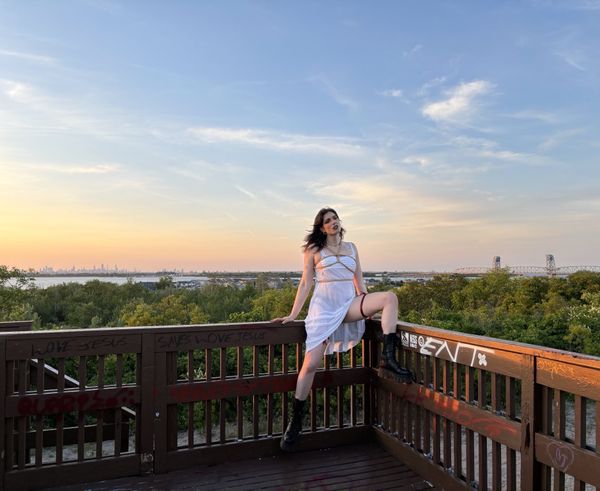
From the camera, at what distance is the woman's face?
331 cm

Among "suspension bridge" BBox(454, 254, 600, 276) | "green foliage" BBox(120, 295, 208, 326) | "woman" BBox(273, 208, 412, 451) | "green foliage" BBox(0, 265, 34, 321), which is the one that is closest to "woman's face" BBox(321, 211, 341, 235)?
"woman" BBox(273, 208, 412, 451)

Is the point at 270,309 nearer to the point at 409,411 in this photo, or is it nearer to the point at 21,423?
the point at 409,411

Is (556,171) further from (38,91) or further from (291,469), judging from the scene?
(38,91)

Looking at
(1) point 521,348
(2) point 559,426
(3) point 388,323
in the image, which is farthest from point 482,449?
(3) point 388,323

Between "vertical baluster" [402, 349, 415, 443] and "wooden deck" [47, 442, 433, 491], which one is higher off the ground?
"vertical baluster" [402, 349, 415, 443]

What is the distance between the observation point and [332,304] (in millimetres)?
3211

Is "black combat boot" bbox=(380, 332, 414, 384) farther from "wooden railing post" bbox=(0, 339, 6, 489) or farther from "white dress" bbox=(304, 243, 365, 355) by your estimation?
"wooden railing post" bbox=(0, 339, 6, 489)

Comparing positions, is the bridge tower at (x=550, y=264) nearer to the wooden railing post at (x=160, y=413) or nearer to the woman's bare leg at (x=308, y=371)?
the woman's bare leg at (x=308, y=371)

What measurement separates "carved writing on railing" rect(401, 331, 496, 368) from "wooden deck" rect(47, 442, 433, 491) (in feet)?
2.66

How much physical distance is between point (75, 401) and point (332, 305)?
1717 mm

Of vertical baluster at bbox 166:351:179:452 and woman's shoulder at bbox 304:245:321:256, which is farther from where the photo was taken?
woman's shoulder at bbox 304:245:321:256

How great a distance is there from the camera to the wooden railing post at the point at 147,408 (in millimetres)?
2854

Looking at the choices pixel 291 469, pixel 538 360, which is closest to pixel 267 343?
pixel 291 469

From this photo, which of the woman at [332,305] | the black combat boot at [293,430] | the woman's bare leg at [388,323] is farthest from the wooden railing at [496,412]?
the black combat boot at [293,430]
